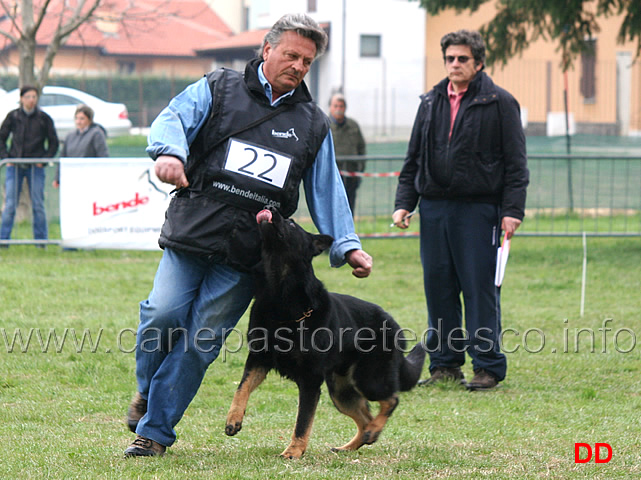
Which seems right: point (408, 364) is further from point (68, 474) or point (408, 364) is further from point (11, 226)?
point (11, 226)

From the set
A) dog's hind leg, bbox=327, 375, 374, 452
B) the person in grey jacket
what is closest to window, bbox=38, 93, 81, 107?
the person in grey jacket

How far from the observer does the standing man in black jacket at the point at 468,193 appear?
580cm

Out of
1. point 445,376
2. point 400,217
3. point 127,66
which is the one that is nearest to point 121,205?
point 400,217

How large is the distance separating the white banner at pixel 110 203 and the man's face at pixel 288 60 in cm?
721

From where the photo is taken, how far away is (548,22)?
43.7 ft

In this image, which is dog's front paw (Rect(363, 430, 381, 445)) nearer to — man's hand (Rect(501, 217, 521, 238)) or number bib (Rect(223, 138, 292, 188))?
number bib (Rect(223, 138, 292, 188))

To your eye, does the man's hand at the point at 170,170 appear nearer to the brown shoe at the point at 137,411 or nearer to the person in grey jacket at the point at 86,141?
the brown shoe at the point at 137,411

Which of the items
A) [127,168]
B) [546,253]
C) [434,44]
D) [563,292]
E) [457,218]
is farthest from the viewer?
[434,44]

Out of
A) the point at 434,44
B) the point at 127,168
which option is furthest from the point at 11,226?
the point at 434,44

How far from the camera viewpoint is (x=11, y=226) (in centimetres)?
1159

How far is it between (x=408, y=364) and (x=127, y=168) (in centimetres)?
699

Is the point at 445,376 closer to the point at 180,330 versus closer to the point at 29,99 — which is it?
the point at 180,330

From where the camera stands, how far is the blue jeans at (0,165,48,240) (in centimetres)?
1146

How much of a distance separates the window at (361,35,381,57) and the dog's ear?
33727 mm
